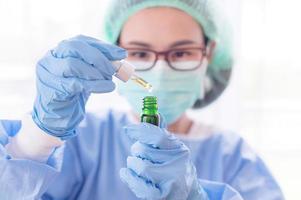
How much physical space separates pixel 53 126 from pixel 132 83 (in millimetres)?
394

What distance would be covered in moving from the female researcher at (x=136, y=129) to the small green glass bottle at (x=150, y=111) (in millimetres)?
22

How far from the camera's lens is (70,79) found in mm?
840

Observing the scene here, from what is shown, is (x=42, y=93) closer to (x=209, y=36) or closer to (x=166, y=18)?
(x=166, y=18)

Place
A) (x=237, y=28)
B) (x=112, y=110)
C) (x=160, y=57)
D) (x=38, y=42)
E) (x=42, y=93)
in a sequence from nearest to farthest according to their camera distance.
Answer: (x=42, y=93) → (x=160, y=57) → (x=112, y=110) → (x=38, y=42) → (x=237, y=28)

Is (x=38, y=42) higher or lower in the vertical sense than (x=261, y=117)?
higher

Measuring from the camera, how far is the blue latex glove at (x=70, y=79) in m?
0.84

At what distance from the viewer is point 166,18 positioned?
1200 mm

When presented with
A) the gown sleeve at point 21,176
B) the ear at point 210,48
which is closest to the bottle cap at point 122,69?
the gown sleeve at point 21,176

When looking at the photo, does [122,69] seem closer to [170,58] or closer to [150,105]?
[150,105]

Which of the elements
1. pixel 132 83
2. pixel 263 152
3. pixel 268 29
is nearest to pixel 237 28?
pixel 268 29

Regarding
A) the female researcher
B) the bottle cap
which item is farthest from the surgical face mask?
the bottle cap

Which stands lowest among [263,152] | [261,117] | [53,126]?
[263,152]

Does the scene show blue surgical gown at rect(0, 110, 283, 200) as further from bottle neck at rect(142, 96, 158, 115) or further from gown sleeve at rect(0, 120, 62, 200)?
bottle neck at rect(142, 96, 158, 115)

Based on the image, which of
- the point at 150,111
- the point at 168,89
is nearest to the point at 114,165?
the point at 168,89
